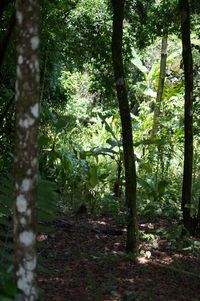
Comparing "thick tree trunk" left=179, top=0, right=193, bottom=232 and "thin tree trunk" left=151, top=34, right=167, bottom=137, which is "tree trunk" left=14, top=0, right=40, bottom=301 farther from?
"thin tree trunk" left=151, top=34, right=167, bottom=137

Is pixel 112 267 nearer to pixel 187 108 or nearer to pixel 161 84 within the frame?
pixel 187 108

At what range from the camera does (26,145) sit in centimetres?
235

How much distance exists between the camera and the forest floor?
4961 millimetres

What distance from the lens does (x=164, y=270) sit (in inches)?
229

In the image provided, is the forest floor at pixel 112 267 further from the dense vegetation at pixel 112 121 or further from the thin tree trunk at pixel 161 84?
the thin tree trunk at pixel 161 84

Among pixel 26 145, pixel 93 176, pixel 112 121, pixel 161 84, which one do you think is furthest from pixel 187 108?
pixel 26 145

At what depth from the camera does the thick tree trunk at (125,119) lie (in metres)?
5.74

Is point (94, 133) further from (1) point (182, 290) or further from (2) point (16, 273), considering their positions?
(2) point (16, 273)

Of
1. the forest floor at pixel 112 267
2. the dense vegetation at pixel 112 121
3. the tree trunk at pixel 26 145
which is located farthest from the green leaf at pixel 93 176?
the tree trunk at pixel 26 145

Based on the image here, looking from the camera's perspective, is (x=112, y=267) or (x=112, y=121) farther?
(x=112, y=121)

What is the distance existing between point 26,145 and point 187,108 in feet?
16.3

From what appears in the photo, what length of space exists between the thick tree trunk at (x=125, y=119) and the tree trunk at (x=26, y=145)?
3.57m

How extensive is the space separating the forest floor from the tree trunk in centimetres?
165

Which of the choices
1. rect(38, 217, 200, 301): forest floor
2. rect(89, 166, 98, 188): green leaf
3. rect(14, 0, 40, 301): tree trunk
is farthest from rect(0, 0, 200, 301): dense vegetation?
rect(38, 217, 200, 301): forest floor
